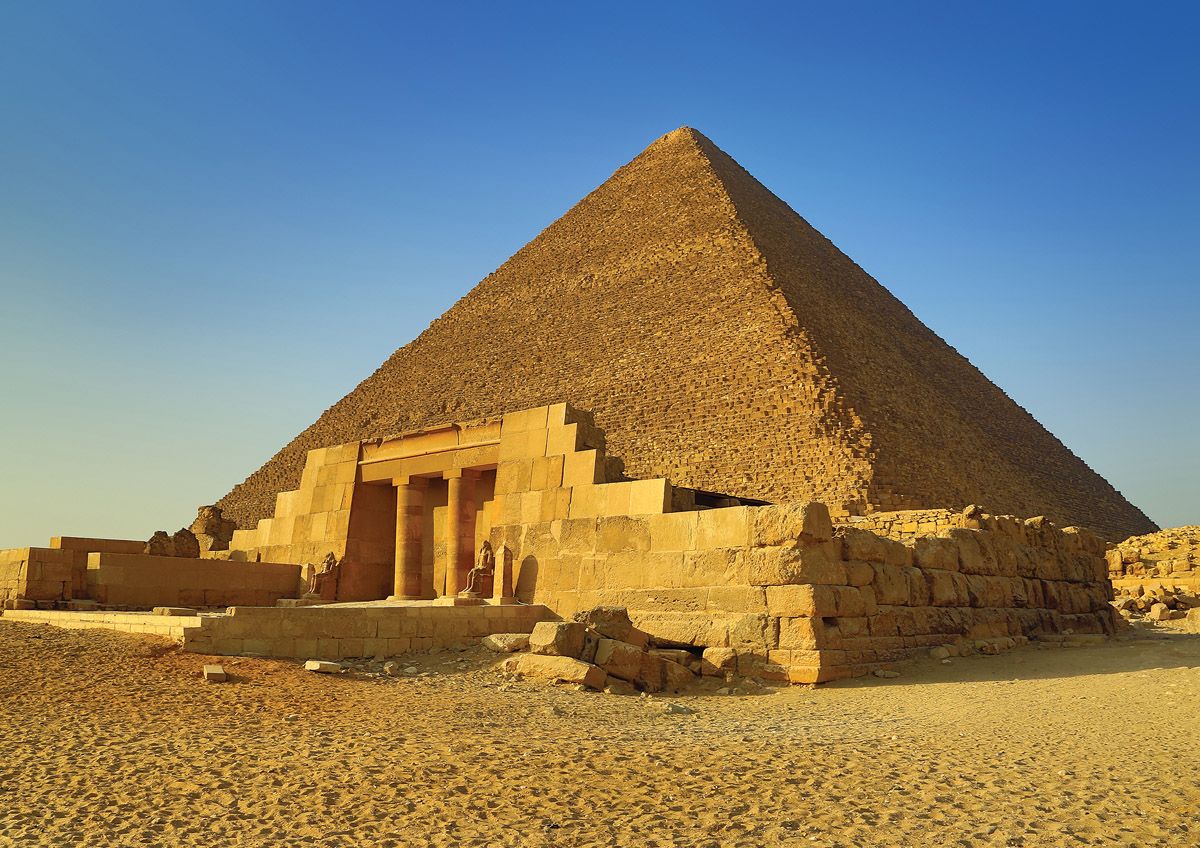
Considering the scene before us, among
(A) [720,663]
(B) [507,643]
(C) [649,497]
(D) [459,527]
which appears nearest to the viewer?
(A) [720,663]

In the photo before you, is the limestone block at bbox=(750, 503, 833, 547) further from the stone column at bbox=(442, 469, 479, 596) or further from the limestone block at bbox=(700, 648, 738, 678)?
the stone column at bbox=(442, 469, 479, 596)

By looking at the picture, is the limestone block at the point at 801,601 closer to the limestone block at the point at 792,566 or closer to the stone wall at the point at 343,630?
the limestone block at the point at 792,566

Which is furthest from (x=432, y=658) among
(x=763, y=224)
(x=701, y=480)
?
(x=763, y=224)

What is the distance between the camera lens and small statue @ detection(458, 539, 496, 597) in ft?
31.0

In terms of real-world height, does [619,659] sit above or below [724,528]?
below

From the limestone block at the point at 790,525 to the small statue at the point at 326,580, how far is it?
516cm

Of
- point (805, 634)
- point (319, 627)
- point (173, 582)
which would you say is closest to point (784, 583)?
point (805, 634)

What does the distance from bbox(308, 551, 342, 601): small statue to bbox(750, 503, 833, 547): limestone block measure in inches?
203

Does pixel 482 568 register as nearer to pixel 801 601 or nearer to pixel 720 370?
pixel 801 601

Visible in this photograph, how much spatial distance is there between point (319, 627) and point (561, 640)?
1659 millimetres

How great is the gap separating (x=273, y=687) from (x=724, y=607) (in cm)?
326

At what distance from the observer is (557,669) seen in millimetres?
6637

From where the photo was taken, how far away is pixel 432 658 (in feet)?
24.3

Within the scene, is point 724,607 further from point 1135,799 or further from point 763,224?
point 763,224
